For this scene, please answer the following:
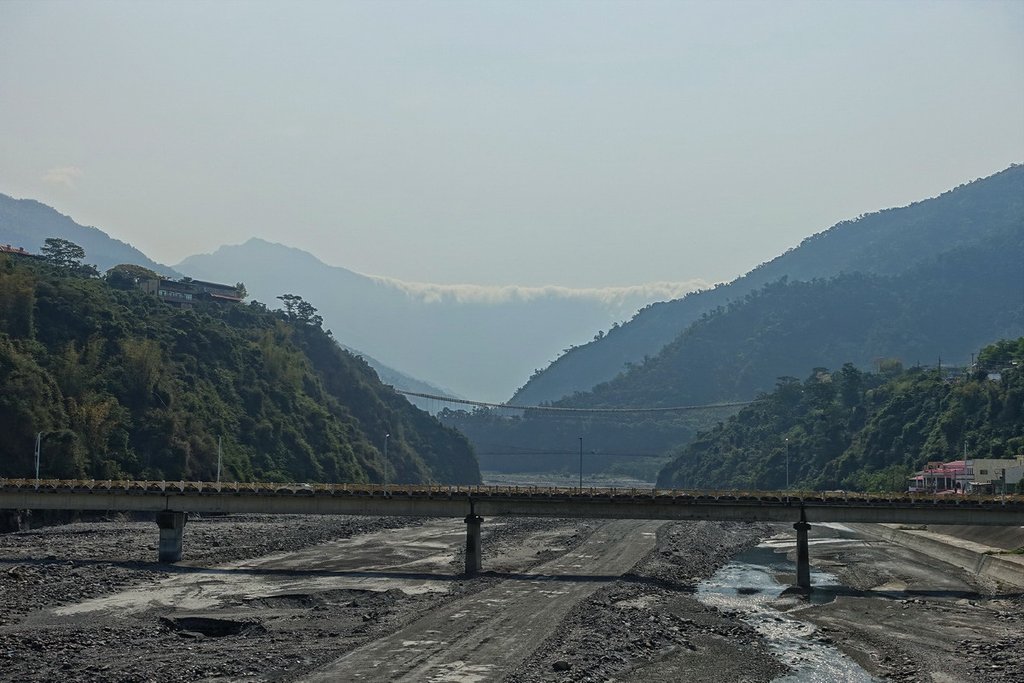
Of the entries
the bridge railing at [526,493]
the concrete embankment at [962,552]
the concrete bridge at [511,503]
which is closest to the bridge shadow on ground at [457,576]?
the concrete bridge at [511,503]

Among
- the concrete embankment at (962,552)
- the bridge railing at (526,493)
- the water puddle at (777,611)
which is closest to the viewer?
the water puddle at (777,611)

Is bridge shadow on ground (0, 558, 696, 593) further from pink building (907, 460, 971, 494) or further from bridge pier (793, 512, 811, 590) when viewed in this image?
pink building (907, 460, 971, 494)

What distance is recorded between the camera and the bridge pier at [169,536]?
313 ft

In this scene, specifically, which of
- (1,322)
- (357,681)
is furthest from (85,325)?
(357,681)

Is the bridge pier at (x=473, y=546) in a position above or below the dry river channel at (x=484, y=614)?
above

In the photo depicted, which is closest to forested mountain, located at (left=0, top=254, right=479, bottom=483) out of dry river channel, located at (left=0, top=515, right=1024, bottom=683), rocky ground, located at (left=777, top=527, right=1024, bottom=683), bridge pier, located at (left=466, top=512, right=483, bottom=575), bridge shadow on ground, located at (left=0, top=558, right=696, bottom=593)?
dry river channel, located at (left=0, top=515, right=1024, bottom=683)

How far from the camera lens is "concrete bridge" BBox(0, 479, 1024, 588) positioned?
8894 centimetres

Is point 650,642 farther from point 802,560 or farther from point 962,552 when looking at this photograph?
point 962,552

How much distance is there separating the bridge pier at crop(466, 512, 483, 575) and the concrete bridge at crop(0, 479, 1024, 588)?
0.26ft

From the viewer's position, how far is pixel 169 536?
315 ft

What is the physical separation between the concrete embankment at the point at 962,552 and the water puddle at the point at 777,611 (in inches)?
525

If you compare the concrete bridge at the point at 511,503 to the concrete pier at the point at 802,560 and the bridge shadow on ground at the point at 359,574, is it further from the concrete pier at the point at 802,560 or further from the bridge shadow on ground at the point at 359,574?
the bridge shadow on ground at the point at 359,574

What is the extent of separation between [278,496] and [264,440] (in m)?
89.2

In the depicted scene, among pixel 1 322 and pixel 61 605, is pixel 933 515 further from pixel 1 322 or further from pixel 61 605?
pixel 1 322
